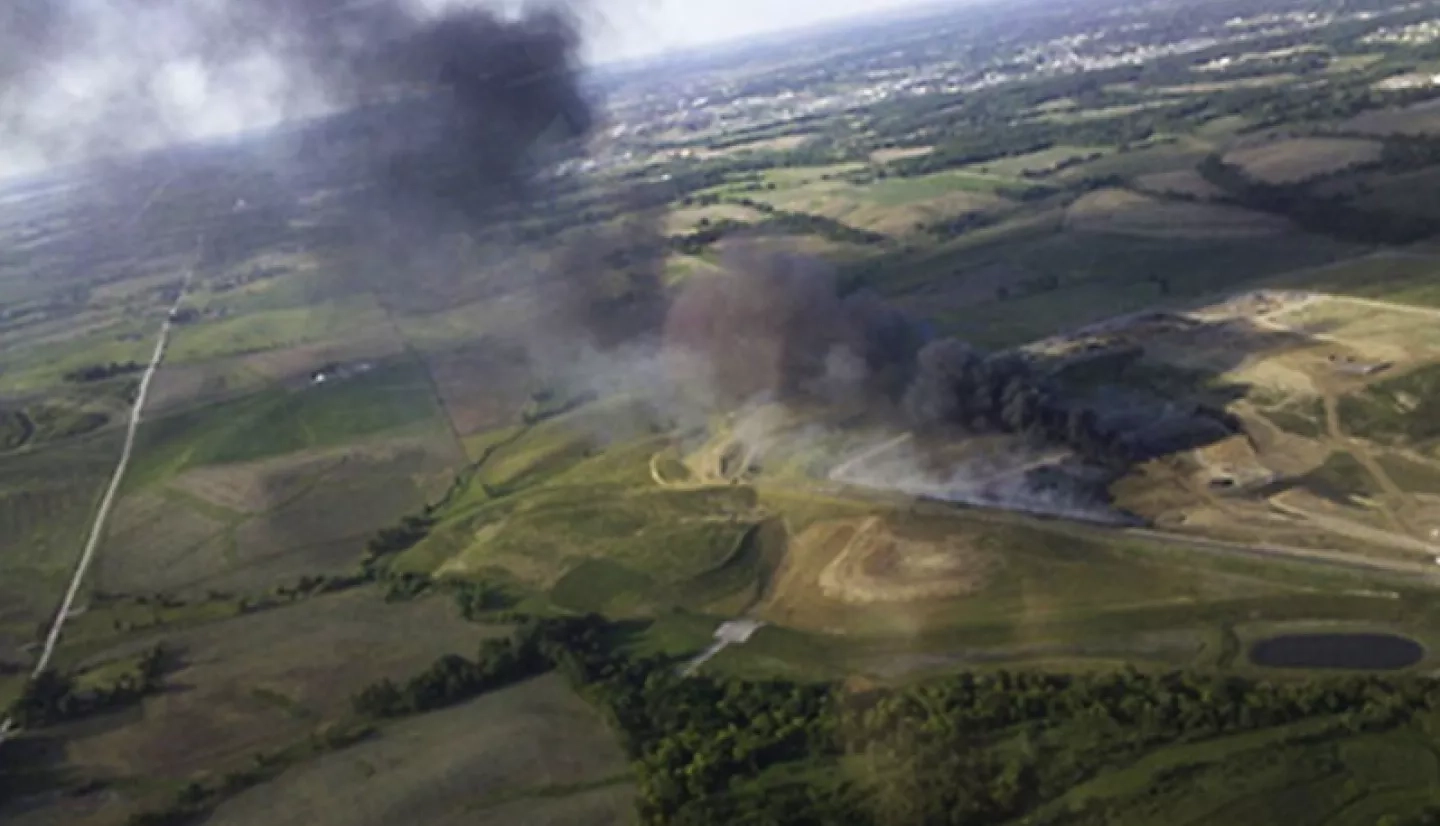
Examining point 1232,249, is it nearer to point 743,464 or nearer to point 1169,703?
point 743,464

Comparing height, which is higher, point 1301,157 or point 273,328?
point 273,328

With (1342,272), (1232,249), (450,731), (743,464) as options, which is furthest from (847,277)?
(450,731)

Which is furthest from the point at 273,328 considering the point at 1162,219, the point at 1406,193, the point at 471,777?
the point at 1406,193

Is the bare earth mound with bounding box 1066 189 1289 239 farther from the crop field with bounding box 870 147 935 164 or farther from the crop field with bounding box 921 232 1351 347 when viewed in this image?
the crop field with bounding box 870 147 935 164

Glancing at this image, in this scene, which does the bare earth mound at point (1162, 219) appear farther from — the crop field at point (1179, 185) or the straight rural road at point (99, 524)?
the straight rural road at point (99, 524)

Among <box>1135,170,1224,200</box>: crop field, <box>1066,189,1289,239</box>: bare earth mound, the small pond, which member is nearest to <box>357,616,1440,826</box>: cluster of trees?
the small pond

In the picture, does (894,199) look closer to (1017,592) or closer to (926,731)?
(1017,592)
